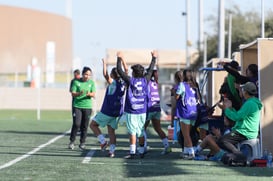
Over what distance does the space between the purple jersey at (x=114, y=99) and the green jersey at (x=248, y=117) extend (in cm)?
265

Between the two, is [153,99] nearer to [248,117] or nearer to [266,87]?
[266,87]

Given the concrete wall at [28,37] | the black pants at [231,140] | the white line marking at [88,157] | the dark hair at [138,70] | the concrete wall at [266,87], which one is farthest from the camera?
the concrete wall at [28,37]

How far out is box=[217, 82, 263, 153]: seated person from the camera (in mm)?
14477

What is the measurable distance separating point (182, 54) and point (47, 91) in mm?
11559

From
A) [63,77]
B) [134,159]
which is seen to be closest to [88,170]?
[134,159]

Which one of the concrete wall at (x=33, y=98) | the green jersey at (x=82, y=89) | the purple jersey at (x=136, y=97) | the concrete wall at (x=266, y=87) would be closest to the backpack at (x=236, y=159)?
the concrete wall at (x=266, y=87)

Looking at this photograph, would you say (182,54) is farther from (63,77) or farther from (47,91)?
(63,77)

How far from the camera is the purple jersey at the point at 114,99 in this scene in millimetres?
16500

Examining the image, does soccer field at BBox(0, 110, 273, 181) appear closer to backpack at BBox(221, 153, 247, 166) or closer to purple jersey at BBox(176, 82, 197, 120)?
backpack at BBox(221, 153, 247, 166)

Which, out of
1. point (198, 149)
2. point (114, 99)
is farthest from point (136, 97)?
point (198, 149)

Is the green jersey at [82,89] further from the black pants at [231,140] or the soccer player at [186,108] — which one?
the black pants at [231,140]

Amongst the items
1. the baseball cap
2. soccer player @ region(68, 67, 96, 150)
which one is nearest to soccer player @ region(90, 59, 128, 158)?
soccer player @ region(68, 67, 96, 150)

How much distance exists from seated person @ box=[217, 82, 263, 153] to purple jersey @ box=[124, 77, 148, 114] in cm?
181

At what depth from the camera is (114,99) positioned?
1658cm
